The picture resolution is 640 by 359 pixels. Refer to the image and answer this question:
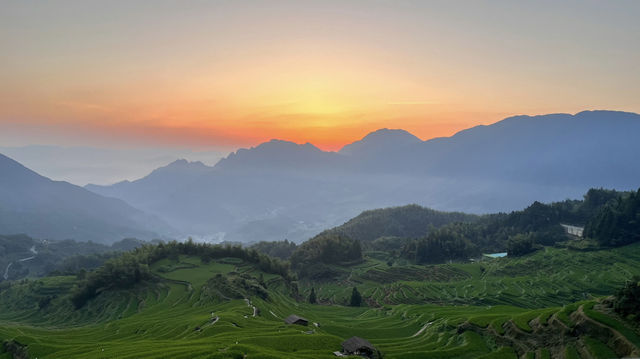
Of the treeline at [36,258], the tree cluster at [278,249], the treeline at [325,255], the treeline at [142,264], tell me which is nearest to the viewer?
the treeline at [142,264]

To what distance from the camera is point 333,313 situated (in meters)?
64.1

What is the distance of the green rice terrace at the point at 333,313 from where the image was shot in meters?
27.4

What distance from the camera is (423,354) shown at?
3111 centimetres

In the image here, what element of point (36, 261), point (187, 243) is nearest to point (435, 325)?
point (187, 243)

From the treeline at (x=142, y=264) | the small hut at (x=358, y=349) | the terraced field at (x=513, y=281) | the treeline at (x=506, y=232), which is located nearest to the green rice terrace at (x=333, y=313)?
the terraced field at (x=513, y=281)

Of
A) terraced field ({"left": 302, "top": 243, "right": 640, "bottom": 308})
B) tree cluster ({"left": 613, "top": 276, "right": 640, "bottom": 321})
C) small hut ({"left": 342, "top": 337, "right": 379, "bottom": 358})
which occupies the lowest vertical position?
terraced field ({"left": 302, "top": 243, "right": 640, "bottom": 308})

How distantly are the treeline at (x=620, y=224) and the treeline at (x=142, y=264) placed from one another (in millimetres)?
74007

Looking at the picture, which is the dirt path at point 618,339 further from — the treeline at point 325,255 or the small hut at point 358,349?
the treeline at point 325,255

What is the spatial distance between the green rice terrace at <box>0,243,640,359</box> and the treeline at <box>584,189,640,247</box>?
6.08m

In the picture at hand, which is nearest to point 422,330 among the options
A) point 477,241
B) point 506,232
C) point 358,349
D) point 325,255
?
point 358,349

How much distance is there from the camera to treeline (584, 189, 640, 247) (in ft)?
273

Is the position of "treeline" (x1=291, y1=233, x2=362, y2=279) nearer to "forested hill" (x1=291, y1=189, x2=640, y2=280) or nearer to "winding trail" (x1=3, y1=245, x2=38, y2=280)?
"forested hill" (x1=291, y1=189, x2=640, y2=280)

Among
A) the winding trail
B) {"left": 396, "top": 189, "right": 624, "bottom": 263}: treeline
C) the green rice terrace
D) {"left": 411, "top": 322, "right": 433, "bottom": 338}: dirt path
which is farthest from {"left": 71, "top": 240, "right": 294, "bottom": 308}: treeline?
the winding trail

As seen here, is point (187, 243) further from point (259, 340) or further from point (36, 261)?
point (36, 261)
